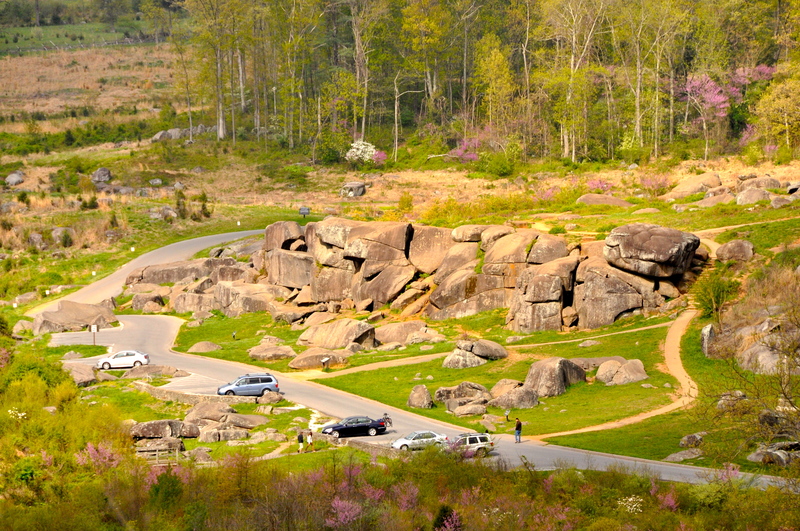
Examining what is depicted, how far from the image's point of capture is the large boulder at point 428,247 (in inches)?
2525

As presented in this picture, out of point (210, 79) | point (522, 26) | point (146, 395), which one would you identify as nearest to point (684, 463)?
point (146, 395)

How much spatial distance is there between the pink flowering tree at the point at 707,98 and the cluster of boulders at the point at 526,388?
183ft

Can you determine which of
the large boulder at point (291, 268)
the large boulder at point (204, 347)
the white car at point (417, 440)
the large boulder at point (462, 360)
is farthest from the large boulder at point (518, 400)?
the large boulder at point (291, 268)

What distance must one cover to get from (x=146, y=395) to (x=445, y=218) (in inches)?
1415

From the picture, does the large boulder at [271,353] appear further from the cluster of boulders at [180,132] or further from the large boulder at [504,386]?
the cluster of boulders at [180,132]

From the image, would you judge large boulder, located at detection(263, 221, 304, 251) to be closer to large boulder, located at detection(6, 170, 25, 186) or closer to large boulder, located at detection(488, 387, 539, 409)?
large boulder, located at detection(488, 387, 539, 409)

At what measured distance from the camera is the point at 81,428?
3127cm

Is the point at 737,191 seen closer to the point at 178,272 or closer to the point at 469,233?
the point at 469,233

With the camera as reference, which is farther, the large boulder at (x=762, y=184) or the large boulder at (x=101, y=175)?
the large boulder at (x=101, y=175)

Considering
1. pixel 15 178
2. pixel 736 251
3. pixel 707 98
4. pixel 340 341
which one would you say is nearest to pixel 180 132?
pixel 15 178

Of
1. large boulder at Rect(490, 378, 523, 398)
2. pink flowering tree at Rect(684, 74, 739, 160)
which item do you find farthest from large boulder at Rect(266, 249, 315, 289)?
pink flowering tree at Rect(684, 74, 739, 160)

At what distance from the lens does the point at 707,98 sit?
91.2m

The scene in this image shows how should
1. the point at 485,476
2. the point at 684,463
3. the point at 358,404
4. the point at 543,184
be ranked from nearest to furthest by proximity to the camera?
the point at 485,476, the point at 684,463, the point at 358,404, the point at 543,184

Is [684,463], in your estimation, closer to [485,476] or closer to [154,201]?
[485,476]
